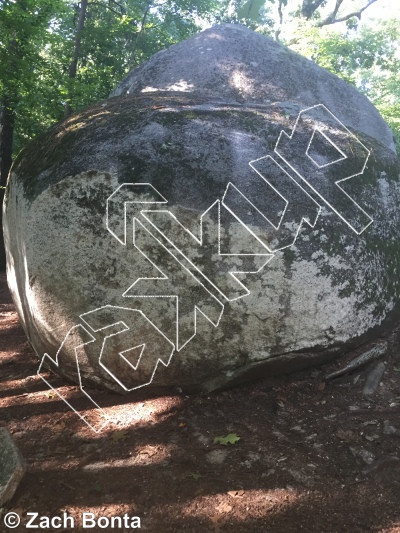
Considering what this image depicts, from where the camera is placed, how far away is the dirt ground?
2.59 metres

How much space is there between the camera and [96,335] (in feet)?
12.5

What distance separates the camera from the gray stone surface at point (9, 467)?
274 centimetres

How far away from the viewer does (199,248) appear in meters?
3.63

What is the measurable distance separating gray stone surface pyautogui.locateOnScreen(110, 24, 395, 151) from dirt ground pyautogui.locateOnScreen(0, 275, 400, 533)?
3.44 meters

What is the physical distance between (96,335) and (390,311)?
2.68 m

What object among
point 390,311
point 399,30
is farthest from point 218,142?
point 399,30

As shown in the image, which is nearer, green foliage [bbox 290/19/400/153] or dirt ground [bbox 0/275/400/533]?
dirt ground [bbox 0/275/400/533]

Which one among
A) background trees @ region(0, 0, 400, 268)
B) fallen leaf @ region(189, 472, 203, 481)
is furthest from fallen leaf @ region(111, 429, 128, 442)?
background trees @ region(0, 0, 400, 268)

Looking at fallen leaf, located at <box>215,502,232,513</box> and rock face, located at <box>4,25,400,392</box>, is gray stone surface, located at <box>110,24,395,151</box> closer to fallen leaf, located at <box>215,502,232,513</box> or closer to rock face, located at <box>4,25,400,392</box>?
rock face, located at <box>4,25,400,392</box>

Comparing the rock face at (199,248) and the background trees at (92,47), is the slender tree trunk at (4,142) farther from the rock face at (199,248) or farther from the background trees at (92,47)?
the rock face at (199,248)

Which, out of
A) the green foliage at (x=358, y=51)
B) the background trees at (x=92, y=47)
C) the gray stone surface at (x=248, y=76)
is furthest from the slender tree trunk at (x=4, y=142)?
the green foliage at (x=358, y=51)

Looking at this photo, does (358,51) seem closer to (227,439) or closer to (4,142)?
(4,142)

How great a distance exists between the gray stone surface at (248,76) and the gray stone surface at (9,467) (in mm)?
4535

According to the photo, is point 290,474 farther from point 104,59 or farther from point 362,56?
point 362,56
